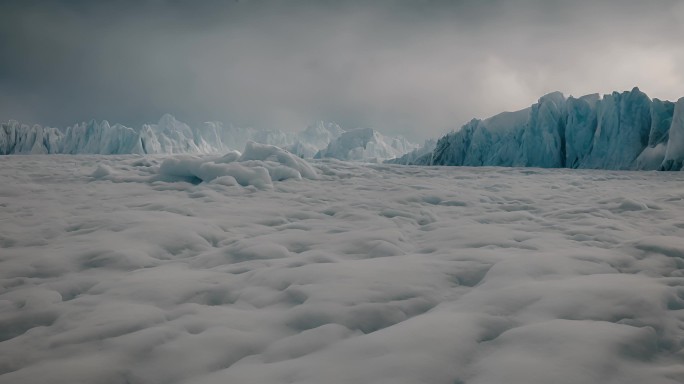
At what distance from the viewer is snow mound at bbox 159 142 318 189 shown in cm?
895

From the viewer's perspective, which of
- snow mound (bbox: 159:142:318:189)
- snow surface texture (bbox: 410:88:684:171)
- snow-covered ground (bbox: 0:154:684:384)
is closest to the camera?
snow-covered ground (bbox: 0:154:684:384)

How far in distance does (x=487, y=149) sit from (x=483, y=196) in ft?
107

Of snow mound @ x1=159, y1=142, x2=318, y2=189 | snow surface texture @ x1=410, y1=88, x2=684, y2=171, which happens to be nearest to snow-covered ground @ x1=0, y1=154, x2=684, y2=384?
snow mound @ x1=159, y1=142, x2=318, y2=189

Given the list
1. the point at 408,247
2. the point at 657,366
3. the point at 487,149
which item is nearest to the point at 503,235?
the point at 408,247

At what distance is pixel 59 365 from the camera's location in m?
1.79

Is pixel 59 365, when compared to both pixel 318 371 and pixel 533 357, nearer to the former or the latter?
pixel 318 371

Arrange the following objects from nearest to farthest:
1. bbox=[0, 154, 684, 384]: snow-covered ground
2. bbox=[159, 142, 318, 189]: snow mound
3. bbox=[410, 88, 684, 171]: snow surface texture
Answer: bbox=[0, 154, 684, 384]: snow-covered ground, bbox=[159, 142, 318, 189]: snow mound, bbox=[410, 88, 684, 171]: snow surface texture

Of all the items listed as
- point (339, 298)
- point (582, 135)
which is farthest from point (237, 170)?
point (582, 135)

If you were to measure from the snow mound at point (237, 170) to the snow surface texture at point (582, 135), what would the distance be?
22.7m

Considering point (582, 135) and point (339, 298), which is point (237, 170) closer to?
point (339, 298)

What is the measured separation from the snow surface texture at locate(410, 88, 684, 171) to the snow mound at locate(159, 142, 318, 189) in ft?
74.6

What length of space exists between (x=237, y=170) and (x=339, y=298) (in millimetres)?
7410

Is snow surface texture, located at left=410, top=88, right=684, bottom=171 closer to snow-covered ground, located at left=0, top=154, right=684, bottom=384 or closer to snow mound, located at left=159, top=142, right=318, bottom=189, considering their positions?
snow mound, located at left=159, top=142, right=318, bottom=189

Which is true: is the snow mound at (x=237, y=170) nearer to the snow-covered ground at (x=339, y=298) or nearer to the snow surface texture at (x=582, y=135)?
the snow-covered ground at (x=339, y=298)
